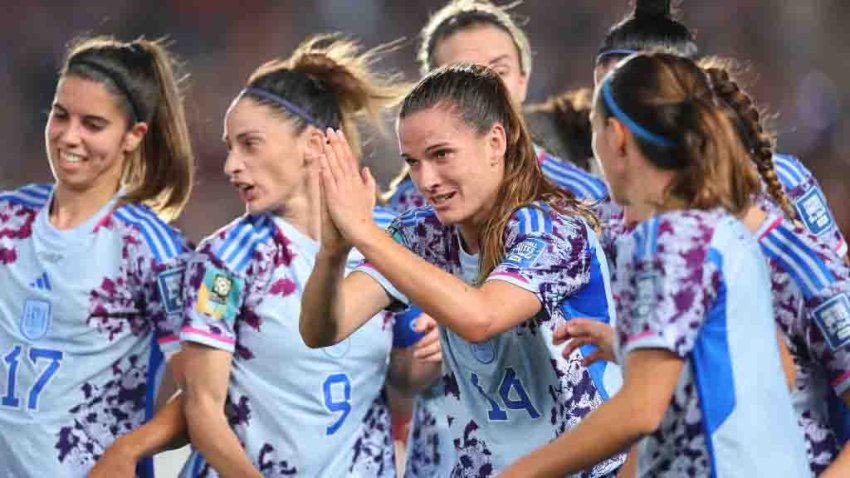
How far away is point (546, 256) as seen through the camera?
351cm

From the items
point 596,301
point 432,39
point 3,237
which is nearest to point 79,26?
point 432,39

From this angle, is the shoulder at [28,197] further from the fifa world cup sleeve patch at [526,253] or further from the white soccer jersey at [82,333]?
the fifa world cup sleeve patch at [526,253]

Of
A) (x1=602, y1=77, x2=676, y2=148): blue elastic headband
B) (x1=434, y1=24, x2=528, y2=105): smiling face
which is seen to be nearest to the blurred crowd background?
(x1=434, y1=24, x2=528, y2=105): smiling face

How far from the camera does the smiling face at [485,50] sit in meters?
5.28

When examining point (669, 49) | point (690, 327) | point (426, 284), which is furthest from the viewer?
point (669, 49)

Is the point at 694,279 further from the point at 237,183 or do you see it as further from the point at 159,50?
the point at 159,50

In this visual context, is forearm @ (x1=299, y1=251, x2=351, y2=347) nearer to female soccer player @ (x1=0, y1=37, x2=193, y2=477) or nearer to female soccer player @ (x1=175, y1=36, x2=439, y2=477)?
female soccer player @ (x1=175, y1=36, x2=439, y2=477)

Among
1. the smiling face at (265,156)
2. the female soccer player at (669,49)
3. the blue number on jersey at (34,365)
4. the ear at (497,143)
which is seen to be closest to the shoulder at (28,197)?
the blue number on jersey at (34,365)

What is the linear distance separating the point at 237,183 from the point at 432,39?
1342mm

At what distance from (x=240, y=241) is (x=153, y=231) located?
0.30 metres

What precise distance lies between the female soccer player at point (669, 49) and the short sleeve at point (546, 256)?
2.98 ft

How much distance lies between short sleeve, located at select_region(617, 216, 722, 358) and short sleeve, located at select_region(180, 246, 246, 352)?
5.01ft

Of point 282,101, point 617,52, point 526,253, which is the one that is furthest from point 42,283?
point 617,52

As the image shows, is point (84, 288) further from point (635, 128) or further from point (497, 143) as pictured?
point (635, 128)
